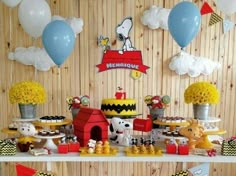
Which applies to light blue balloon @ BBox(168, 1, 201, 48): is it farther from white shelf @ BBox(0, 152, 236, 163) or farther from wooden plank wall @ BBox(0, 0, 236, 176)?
wooden plank wall @ BBox(0, 0, 236, 176)

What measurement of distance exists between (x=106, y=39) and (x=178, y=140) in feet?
3.66

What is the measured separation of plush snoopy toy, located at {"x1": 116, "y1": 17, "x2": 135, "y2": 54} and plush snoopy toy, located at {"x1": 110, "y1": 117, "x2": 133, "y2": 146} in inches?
35.0

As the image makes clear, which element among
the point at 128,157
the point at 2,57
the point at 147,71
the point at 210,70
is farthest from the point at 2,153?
the point at 210,70

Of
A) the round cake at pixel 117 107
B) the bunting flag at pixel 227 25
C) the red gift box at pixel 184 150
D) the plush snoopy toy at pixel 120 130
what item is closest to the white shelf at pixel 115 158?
the red gift box at pixel 184 150

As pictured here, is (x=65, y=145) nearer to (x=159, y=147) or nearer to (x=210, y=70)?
(x=159, y=147)

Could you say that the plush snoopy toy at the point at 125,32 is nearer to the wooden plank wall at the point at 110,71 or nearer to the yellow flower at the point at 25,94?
the wooden plank wall at the point at 110,71

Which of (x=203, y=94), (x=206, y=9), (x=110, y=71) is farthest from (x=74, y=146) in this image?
(x=206, y=9)

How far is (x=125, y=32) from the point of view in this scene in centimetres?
230

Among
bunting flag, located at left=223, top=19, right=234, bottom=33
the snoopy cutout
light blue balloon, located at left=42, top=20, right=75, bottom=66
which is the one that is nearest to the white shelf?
light blue balloon, located at left=42, top=20, right=75, bottom=66

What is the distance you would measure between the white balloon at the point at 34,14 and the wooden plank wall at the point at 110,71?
462 millimetres

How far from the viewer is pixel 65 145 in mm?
1393

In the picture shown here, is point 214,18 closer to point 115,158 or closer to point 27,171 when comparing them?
point 115,158

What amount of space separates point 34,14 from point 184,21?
34.0 inches

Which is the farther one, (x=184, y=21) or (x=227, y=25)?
(x=227, y=25)
